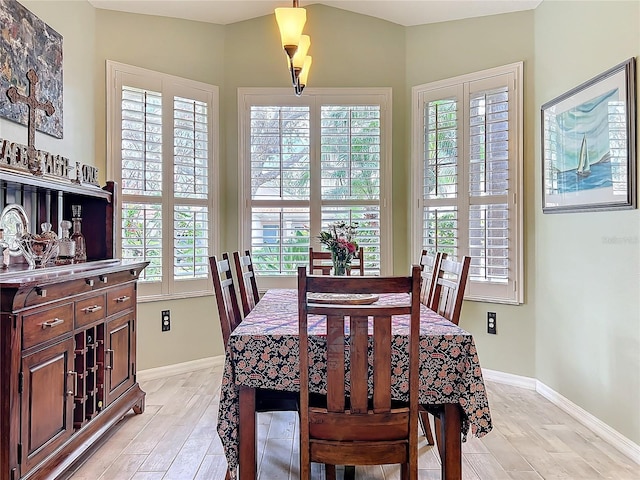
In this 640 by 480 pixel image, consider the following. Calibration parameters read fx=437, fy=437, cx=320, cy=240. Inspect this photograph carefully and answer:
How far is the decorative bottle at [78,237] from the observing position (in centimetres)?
278

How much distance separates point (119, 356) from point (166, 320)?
1066 mm

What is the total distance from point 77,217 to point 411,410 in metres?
2.42

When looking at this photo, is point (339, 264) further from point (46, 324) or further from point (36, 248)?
point (36, 248)

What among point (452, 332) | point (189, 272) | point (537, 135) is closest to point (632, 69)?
point (537, 135)

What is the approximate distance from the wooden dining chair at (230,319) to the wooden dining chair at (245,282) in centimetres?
7

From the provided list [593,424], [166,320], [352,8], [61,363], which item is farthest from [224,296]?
[352,8]

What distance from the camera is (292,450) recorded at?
8.07 ft

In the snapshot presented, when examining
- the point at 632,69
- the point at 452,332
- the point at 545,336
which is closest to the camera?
the point at 452,332

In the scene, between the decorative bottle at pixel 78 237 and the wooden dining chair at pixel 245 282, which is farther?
the decorative bottle at pixel 78 237

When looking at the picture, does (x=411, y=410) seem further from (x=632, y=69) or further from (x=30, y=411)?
(x=632, y=69)

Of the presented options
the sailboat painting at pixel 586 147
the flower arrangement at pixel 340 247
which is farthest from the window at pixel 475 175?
the flower arrangement at pixel 340 247

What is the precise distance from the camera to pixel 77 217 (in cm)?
285

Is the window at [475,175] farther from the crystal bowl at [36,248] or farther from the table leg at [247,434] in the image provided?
the crystal bowl at [36,248]

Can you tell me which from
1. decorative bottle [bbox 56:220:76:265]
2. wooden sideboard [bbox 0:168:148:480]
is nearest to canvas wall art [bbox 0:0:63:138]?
wooden sideboard [bbox 0:168:148:480]
